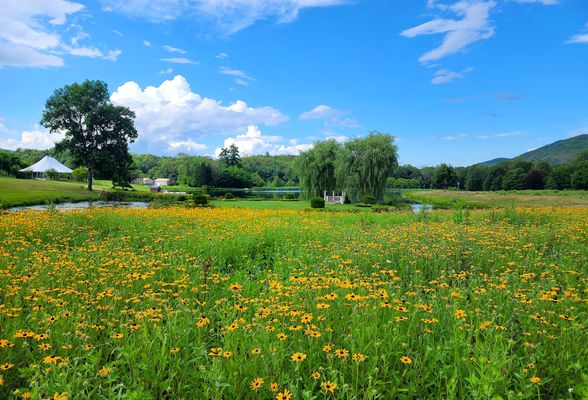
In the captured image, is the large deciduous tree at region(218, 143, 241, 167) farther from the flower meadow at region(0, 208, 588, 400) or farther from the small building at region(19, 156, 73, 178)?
the flower meadow at region(0, 208, 588, 400)

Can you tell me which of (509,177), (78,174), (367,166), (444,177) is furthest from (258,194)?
(509,177)

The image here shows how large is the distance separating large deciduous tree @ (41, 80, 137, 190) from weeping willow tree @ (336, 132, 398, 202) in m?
29.2

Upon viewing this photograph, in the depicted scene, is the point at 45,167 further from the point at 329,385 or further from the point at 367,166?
the point at 329,385

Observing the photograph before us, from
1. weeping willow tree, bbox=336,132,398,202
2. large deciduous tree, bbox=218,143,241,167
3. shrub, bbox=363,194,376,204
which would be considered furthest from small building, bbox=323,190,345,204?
large deciduous tree, bbox=218,143,241,167

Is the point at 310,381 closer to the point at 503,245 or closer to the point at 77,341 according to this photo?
the point at 77,341

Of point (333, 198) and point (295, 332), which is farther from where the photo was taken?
point (333, 198)

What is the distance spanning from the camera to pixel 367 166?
1377 inches

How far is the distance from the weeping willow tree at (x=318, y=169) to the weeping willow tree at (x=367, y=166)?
2.91 metres

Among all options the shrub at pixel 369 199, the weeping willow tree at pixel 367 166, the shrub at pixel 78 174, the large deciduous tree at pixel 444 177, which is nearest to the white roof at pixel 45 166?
the shrub at pixel 78 174

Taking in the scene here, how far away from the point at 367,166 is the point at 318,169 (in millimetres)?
6797

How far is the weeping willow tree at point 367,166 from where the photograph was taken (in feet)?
115

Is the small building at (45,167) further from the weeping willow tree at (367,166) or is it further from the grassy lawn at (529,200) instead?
the grassy lawn at (529,200)

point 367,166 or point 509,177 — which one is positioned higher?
point 509,177

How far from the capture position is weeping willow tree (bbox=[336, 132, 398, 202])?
35.0m
